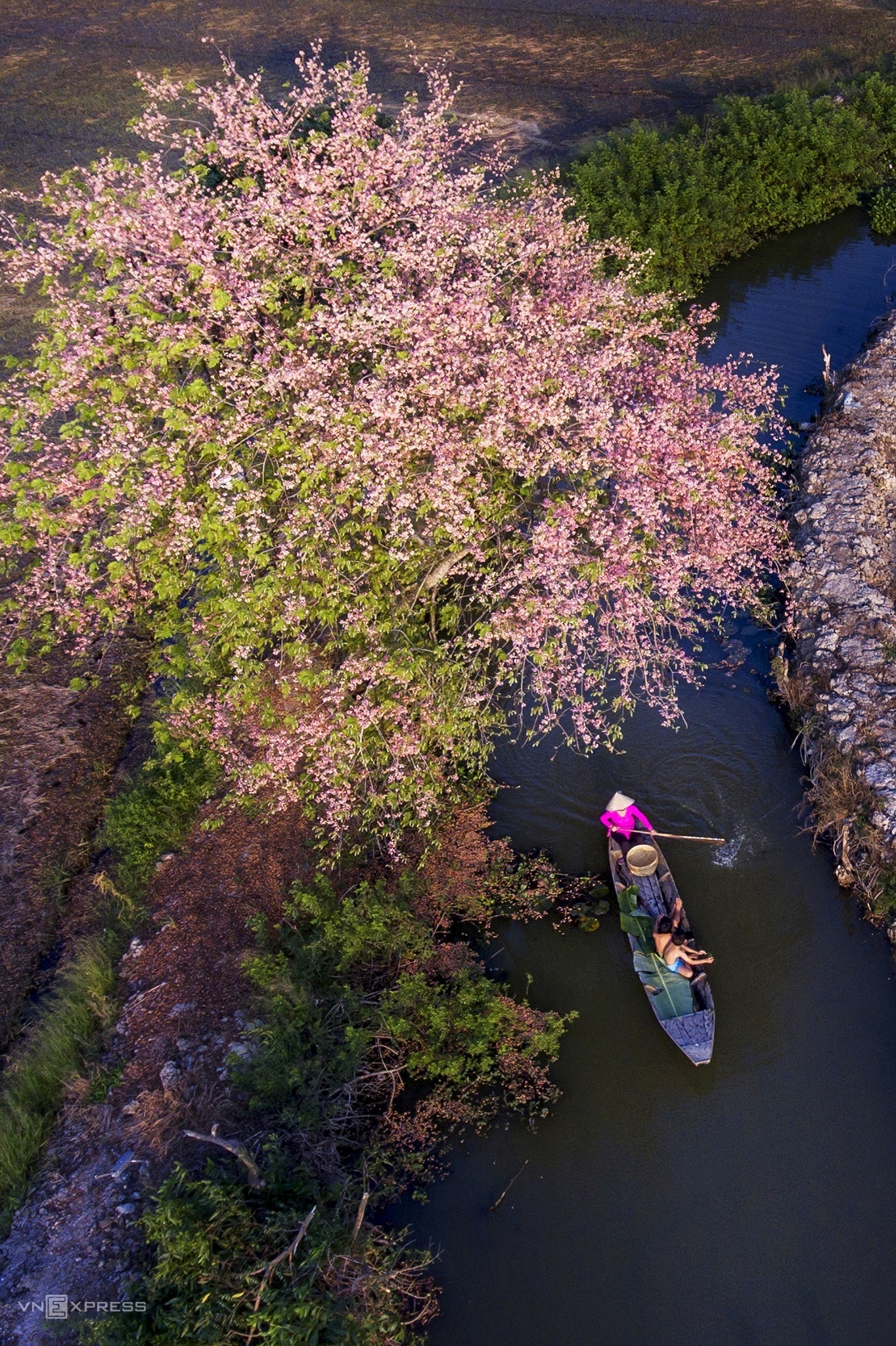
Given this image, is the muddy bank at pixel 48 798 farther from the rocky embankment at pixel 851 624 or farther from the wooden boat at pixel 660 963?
the rocky embankment at pixel 851 624

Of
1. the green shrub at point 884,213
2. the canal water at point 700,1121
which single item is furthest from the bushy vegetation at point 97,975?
the green shrub at point 884,213

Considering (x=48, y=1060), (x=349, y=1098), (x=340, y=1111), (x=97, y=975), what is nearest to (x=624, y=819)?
(x=349, y=1098)

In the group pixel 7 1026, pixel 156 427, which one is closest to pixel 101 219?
pixel 156 427

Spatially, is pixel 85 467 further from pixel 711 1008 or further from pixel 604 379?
pixel 711 1008

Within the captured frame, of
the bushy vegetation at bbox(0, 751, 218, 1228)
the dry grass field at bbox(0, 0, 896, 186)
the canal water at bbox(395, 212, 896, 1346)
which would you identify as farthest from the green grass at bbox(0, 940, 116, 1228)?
the dry grass field at bbox(0, 0, 896, 186)

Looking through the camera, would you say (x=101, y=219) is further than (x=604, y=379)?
No

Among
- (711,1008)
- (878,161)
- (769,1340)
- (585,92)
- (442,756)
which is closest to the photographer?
(769,1340)
